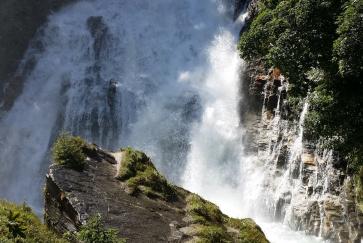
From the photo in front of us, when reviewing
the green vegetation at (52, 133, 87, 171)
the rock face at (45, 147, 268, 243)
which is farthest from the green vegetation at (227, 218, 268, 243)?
the green vegetation at (52, 133, 87, 171)

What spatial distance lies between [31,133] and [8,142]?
1699mm

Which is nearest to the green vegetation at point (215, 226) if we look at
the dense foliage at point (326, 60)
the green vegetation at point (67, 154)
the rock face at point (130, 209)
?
the rock face at point (130, 209)

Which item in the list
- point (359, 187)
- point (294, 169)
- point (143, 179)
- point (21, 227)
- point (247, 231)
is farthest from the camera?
point (294, 169)

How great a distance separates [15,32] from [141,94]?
35.8ft

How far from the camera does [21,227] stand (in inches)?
Result: 424

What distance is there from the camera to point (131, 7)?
34500mm

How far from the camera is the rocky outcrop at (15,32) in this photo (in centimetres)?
3394

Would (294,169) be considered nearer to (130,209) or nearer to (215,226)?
(215,226)

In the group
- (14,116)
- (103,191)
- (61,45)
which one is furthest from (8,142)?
(103,191)

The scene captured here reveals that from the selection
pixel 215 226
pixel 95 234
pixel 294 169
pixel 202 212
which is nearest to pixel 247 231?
pixel 215 226

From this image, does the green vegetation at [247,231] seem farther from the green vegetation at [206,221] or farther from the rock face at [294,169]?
the rock face at [294,169]

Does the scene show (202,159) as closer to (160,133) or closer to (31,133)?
(160,133)

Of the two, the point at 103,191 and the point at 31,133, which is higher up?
the point at 31,133

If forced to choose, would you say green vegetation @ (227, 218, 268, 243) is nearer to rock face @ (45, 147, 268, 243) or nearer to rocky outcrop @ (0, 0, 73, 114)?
rock face @ (45, 147, 268, 243)
